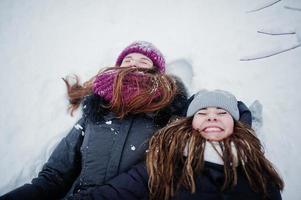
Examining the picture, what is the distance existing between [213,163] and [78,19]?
2370 mm

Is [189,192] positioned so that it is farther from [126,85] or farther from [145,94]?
[126,85]

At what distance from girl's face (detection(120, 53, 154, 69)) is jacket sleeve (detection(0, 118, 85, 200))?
0.52 m

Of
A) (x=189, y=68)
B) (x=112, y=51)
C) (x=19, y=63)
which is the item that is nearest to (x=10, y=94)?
(x=19, y=63)

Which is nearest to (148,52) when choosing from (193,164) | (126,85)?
(126,85)

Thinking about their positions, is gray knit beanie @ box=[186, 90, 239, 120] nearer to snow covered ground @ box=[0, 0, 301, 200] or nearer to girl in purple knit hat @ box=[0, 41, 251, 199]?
girl in purple knit hat @ box=[0, 41, 251, 199]

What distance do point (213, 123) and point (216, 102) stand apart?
0.53 ft

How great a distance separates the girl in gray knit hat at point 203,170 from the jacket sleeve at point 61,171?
0.28m

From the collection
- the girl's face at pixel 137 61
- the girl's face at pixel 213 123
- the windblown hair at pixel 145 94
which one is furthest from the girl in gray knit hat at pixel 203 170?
the girl's face at pixel 137 61

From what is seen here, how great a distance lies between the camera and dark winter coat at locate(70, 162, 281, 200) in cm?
142

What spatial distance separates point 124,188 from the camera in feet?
4.88

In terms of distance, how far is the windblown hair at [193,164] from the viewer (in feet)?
4.75

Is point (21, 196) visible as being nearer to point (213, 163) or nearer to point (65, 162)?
point (65, 162)

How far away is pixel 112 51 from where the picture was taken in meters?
2.92

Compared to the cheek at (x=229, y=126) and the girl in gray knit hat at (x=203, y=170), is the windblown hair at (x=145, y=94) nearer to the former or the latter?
the girl in gray knit hat at (x=203, y=170)
